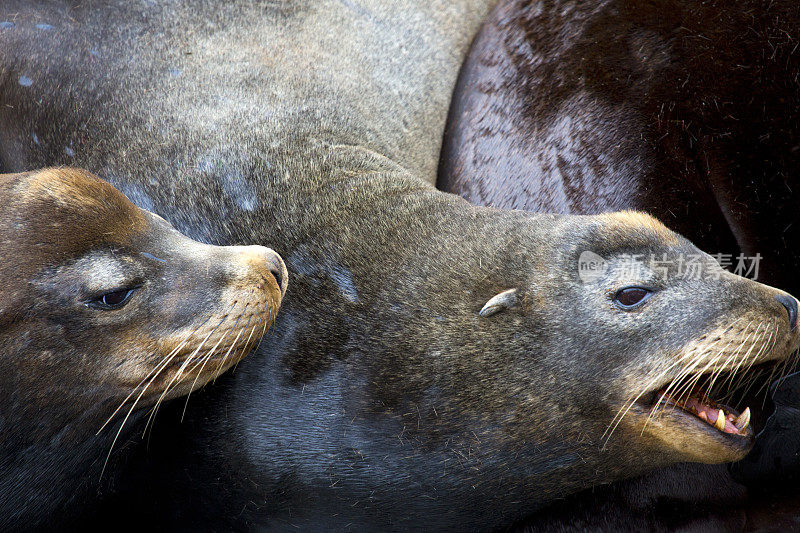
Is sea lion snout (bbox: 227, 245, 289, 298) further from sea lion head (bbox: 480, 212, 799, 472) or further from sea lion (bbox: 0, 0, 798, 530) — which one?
sea lion head (bbox: 480, 212, 799, 472)

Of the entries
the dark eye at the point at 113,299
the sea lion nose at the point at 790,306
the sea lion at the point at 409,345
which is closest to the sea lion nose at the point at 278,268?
the sea lion at the point at 409,345

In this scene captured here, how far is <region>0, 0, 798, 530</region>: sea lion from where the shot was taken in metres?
2.95

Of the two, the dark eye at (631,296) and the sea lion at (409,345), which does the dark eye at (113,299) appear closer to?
the sea lion at (409,345)

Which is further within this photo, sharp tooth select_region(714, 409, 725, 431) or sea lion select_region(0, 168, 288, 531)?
sharp tooth select_region(714, 409, 725, 431)

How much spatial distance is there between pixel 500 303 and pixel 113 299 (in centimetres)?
133

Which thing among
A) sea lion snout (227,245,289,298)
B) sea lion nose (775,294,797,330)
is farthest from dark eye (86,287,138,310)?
sea lion nose (775,294,797,330)

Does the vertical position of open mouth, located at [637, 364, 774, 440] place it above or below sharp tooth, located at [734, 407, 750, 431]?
above

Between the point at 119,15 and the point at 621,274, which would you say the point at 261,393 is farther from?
the point at 119,15

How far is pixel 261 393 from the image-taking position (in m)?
3.13

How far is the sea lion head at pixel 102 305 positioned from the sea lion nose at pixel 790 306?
1777mm

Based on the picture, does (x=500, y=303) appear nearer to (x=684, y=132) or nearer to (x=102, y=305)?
(x=102, y=305)

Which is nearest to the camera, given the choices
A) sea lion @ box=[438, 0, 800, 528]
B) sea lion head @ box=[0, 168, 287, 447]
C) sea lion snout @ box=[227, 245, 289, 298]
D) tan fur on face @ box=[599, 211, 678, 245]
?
sea lion head @ box=[0, 168, 287, 447]

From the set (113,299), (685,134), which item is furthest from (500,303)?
(685,134)

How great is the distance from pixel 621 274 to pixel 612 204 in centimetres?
95
